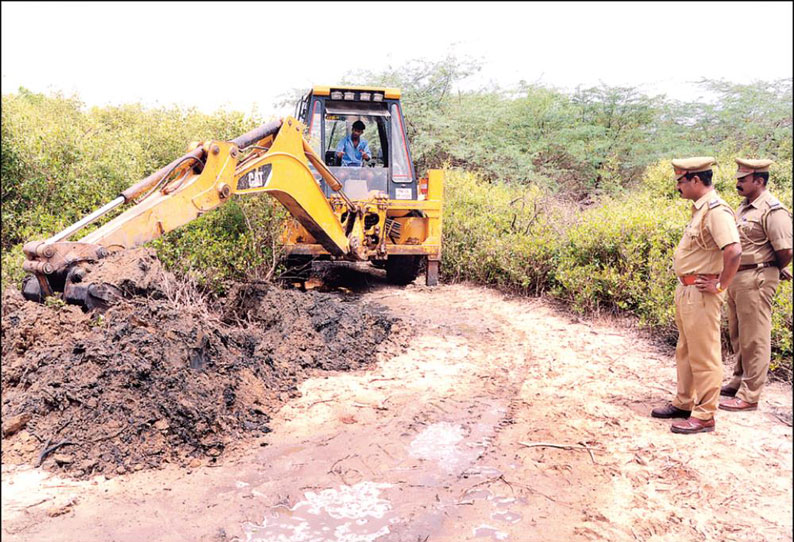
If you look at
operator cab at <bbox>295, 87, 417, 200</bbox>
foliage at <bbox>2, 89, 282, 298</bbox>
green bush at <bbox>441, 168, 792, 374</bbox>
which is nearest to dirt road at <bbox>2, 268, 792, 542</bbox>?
green bush at <bbox>441, 168, 792, 374</bbox>

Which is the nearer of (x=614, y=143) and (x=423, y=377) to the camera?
(x=423, y=377)

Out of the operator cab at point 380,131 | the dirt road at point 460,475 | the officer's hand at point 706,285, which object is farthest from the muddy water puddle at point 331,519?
the operator cab at point 380,131

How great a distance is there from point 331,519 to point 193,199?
10.4ft

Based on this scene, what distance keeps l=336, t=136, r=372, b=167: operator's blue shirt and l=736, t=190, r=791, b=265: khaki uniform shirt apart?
18.2 feet

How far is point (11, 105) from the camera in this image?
27.6 feet

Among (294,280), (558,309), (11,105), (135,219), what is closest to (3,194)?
(11,105)

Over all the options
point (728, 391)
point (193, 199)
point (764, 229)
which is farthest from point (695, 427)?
point (193, 199)

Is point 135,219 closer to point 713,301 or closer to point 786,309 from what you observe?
point 713,301

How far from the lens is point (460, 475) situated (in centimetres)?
360

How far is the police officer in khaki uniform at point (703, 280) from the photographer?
3.91 meters

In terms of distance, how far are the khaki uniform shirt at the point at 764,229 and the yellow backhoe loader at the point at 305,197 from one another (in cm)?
437

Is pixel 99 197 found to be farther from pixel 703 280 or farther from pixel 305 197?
pixel 703 280

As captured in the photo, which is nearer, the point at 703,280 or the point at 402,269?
the point at 703,280

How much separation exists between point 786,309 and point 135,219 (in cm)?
572
